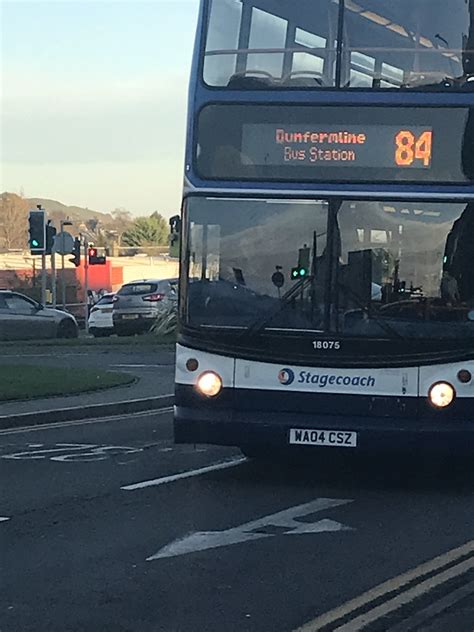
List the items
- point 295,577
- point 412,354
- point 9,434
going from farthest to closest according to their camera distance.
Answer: point 9,434 < point 412,354 < point 295,577

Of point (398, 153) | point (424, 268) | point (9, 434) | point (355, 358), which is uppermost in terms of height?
point (398, 153)

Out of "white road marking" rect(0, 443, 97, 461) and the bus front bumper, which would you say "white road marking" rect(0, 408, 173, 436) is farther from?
the bus front bumper

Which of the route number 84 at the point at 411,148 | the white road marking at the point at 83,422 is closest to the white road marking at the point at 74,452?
the white road marking at the point at 83,422

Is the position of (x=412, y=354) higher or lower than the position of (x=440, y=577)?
higher

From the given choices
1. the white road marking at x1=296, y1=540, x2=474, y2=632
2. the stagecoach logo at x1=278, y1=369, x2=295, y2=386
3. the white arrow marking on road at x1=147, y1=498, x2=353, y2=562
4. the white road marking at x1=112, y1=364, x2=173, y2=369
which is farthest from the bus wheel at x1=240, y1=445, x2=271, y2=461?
the white road marking at x1=112, y1=364, x2=173, y2=369

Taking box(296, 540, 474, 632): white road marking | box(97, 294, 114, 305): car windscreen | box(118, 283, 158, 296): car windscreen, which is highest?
box(118, 283, 158, 296): car windscreen

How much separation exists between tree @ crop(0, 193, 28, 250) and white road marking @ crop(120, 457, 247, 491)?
10131 centimetres

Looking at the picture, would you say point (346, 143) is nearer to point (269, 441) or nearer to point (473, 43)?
point (473, 43)

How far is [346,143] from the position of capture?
35.9 ft

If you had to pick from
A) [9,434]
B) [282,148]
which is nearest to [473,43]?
[282,148]

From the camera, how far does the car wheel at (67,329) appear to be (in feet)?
113

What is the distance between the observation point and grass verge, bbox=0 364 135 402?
60.3 feet

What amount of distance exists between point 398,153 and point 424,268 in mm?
1000

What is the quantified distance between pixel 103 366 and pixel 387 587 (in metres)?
18.3
